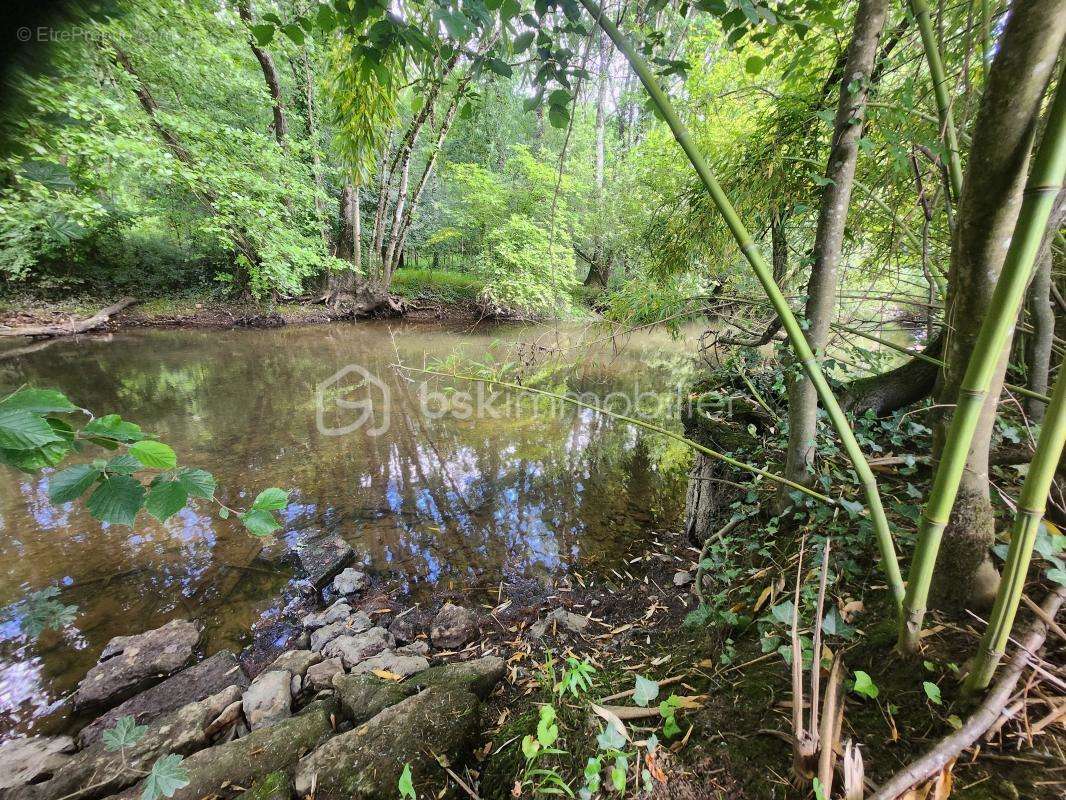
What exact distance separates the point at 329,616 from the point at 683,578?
8.04ft

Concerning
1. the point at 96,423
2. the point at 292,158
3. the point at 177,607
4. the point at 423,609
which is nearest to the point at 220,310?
the point at 292,158

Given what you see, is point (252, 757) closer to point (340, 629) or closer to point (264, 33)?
point (340, 629)

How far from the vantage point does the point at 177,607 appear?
278 centimetres

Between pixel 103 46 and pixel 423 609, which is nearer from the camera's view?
pixel 423 609

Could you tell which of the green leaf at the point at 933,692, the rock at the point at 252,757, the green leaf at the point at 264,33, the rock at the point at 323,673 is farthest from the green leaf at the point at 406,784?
the green leaf at the point at 264,33

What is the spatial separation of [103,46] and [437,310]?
1000 centimetres

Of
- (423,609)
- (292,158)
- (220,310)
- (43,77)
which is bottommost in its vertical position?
(423,609)

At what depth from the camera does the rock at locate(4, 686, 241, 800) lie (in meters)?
1.54

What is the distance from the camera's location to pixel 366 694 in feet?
6.17

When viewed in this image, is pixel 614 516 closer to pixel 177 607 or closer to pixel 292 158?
pixel 177 607

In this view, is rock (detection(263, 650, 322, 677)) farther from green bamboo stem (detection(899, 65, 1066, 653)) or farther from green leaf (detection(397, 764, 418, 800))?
green bamboo stem (detection(899, 65, 1066, 653))

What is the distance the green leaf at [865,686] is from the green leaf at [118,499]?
5.44 feet

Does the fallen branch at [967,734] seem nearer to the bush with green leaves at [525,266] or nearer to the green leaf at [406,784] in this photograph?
the green leaf at [406,784]

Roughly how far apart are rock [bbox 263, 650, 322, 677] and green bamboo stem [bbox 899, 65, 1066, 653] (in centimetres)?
282
